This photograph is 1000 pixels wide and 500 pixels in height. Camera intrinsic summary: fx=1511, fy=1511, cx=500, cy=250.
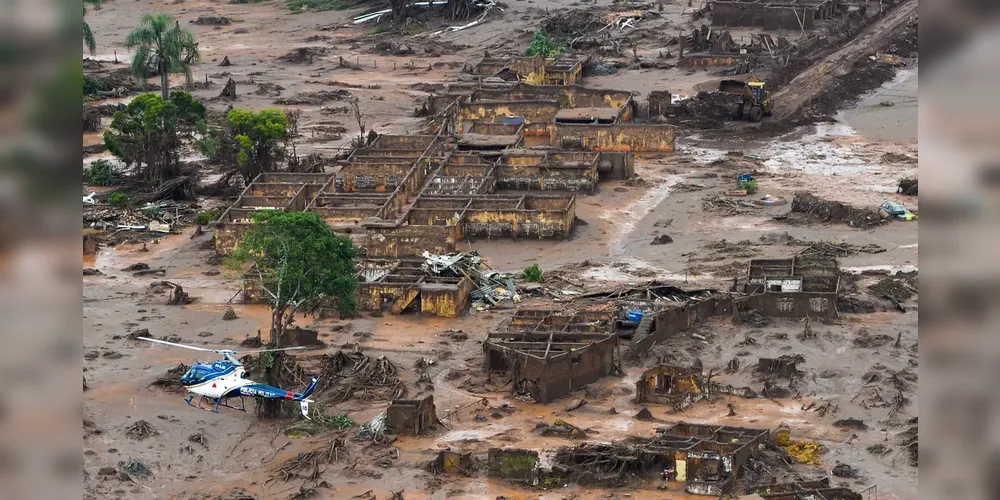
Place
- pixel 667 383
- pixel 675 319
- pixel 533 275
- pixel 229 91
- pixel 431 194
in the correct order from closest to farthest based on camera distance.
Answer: pixel 667 383, pixel 675 319, pixel 533 275, pixel 431 194, pixel 229 91

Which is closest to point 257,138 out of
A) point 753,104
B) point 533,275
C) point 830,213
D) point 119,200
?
point 119,200

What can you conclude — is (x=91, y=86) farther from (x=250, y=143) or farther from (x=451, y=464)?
(x=451, y=464)

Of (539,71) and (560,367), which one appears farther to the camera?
(539,71)

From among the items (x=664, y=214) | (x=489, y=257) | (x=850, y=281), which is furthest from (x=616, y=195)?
(x=850, y=281)

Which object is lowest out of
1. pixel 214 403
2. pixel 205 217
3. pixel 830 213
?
pixel 214 403

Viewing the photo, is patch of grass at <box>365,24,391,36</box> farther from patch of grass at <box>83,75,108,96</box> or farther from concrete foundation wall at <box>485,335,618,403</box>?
concrete foundation wall at <box>485,335,618,403</box>
